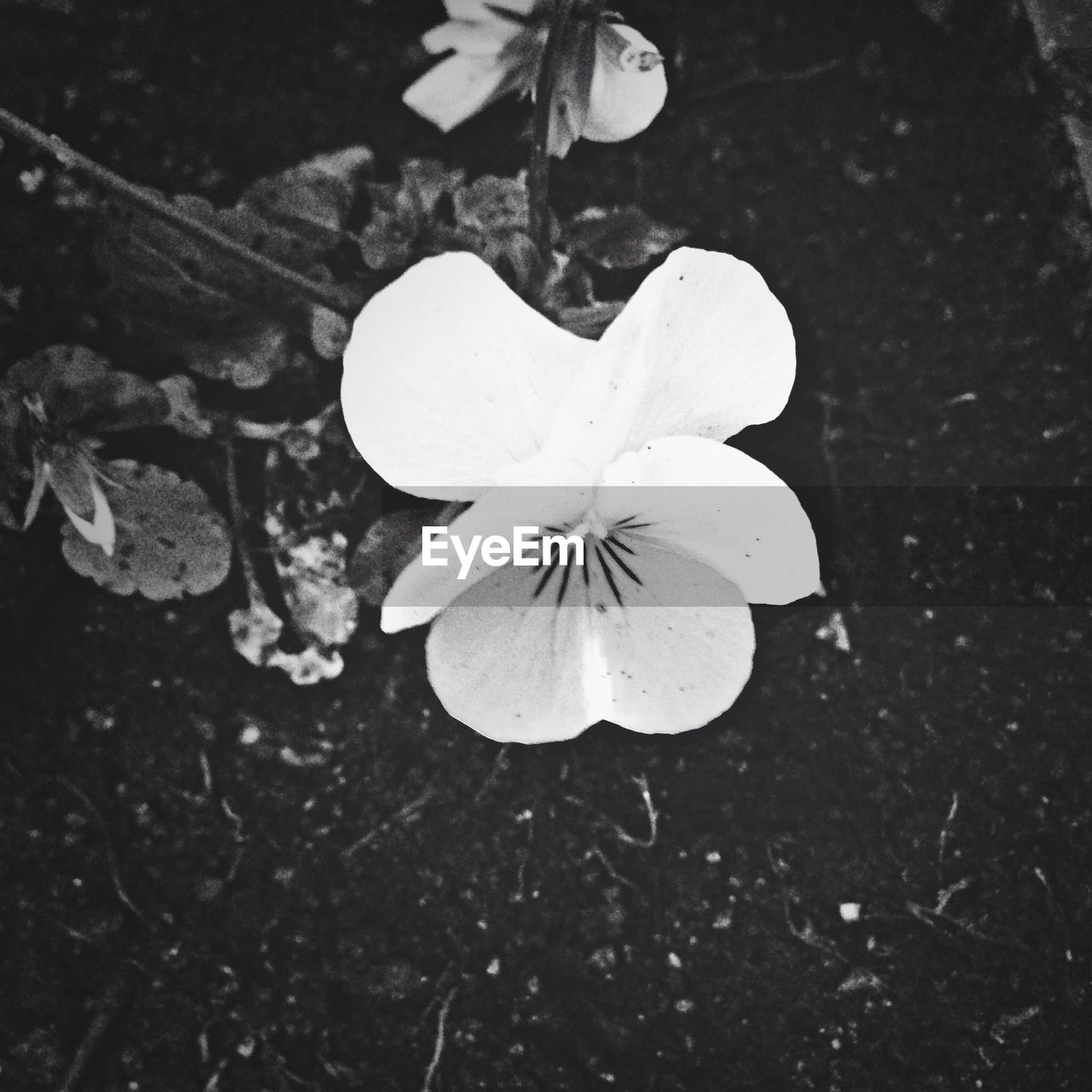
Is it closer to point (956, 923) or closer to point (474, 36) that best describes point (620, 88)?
point (474, 36)

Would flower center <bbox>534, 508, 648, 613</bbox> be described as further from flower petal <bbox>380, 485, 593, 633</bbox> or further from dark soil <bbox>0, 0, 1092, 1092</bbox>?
dark soil <bbox>0, 0, 1092, 1092</bbox>

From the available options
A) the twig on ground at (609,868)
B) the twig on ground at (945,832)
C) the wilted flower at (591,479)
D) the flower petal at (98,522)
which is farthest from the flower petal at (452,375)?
the twig on ground at (945,832)

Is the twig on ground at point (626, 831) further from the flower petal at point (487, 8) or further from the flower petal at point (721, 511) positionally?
the flower petal at point (487, 8)

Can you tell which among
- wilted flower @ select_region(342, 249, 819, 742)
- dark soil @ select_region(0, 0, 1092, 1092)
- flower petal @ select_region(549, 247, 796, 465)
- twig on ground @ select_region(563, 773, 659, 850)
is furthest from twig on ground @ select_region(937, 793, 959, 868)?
flower petal @ select_region(549, 247, 796, 465)

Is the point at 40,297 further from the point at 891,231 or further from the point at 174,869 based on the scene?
the point at 891,231

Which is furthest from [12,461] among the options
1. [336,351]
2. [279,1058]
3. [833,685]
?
[833,685]

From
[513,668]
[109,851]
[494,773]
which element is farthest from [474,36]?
[109,851]

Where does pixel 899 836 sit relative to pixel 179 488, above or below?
below
